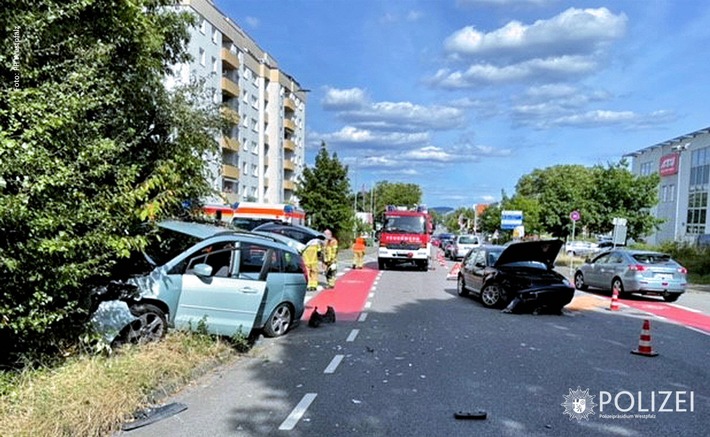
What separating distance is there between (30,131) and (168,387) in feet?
9.90

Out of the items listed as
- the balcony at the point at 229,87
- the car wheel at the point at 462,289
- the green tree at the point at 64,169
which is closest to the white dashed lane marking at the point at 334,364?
the green tree at the point at 64,169

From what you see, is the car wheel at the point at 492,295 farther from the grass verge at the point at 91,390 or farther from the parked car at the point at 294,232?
the parked car at the point at 294,232

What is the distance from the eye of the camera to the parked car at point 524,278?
44.8 ft

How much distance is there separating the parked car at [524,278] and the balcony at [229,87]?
140 ft

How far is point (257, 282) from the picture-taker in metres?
9.30

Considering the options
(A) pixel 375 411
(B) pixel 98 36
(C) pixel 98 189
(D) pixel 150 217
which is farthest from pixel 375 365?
(B) pixel 98 36

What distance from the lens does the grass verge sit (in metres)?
5.05

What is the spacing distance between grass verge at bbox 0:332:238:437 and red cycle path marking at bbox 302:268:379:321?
5.62 m

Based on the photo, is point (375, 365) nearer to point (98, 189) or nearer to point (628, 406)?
point (628, 406)

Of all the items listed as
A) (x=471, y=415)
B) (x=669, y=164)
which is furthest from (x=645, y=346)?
(x=669, y=164)

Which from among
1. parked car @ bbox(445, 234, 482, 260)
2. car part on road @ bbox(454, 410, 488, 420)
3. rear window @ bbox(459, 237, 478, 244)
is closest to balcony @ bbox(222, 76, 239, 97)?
parked car @ bbox(445, 234, 482, 260)

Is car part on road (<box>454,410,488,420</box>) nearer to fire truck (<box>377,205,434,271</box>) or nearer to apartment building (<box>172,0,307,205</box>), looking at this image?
fire truck (<box>377,205,434,271</box>)

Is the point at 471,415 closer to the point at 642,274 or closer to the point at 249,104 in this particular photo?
the point at 642,274

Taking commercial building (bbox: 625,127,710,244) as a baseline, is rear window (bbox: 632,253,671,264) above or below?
below
